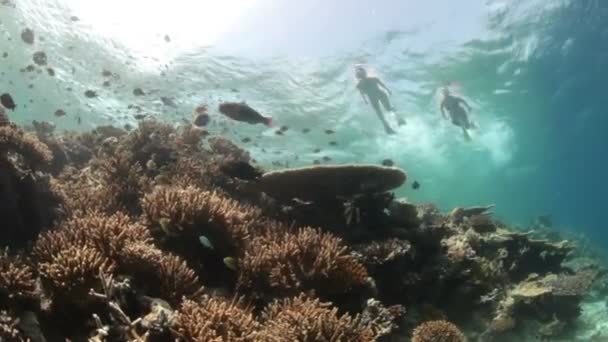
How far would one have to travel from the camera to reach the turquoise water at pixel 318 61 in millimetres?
24656

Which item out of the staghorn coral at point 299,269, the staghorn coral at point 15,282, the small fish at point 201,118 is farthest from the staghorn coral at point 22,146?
the staghorn coral at point 299,269

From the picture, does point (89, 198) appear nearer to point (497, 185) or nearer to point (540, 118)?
point (540, 118)

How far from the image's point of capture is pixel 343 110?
34812mm

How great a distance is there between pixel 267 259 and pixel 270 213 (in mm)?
2435

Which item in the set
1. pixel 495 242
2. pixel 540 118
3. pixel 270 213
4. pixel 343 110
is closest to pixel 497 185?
pixel 540 118

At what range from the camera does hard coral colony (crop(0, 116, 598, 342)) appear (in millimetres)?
4301

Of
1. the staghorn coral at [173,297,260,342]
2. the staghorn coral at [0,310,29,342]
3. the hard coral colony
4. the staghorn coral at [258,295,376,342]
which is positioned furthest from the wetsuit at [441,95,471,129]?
the staghorn coral at [0,310,29,342]

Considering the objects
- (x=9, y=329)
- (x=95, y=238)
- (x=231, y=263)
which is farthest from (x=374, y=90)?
(x=9, y=329)

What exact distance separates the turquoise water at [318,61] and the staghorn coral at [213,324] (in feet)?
68.2

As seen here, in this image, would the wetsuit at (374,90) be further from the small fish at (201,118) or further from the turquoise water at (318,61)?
the small fish at (201,118)

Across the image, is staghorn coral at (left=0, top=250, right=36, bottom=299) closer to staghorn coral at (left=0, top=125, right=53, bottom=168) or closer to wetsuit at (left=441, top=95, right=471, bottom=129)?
staghorn coral at (left=0, top=125, right=53, bottom=168)

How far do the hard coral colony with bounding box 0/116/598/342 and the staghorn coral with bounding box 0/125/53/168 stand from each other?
0.11 feet

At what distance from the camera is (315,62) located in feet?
90.7

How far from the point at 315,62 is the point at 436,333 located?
75.9 feet
